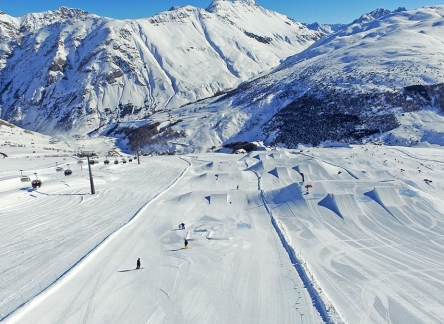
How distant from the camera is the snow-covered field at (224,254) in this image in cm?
1180

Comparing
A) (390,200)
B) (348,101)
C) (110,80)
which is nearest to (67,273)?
(390,200)

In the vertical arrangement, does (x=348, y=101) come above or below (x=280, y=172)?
above

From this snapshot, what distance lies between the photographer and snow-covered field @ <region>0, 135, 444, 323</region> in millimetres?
11797

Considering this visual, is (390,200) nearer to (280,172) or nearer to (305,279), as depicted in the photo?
(305,279)

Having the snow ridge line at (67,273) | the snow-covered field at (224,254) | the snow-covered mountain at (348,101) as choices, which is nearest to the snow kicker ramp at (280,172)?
the snow-covered field at (224,254)

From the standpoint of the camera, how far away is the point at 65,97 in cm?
16912

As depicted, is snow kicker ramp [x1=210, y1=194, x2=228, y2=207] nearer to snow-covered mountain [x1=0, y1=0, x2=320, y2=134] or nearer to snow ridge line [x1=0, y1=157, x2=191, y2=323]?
snow ridge line [x1=0, y1=157, x2=191, y2=323]

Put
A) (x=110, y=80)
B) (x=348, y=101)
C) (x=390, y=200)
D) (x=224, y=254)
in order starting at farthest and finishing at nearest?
(x=110, y=80)
(x=348, y=101)
(x=390, y=200)
(x=224, y=254)

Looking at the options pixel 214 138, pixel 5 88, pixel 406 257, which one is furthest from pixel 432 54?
pixel 5 88

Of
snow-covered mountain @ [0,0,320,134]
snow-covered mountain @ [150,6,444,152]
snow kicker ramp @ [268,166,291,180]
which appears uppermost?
snow-covered mountain @ [0,0,320,134]

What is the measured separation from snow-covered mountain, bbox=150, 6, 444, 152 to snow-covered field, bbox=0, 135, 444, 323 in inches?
1399

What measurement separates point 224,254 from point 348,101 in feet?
230

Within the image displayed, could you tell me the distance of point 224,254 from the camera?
16.9 meters

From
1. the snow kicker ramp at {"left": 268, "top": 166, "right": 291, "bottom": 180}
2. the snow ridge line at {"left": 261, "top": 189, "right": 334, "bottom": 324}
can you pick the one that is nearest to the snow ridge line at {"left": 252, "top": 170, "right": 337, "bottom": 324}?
the snow ridge line at {"left": 261, "top": 189, "right": 334, "bottom": 324}
